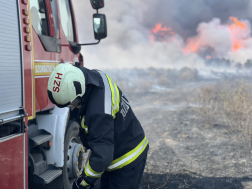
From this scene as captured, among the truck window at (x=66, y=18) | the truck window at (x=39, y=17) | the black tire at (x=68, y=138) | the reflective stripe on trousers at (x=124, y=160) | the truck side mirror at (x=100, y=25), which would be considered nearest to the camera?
the reflective stripe on trousers at (x=124, y=160)

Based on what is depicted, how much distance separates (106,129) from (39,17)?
1682mm

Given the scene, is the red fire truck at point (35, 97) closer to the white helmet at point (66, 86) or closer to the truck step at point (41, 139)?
the truck step at point (41, 139)

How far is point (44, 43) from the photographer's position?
2674mm

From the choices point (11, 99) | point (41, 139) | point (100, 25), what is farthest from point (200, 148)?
point (11, 99)

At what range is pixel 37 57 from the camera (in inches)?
98.2

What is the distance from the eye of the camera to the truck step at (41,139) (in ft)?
7.94

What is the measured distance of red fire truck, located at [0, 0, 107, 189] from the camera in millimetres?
1909

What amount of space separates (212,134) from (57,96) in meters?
4.87

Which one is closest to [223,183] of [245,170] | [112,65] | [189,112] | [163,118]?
[245,170]

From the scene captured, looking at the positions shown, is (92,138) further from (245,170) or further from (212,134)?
(212,134)

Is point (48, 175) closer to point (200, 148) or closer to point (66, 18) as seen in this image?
point (66, 18)

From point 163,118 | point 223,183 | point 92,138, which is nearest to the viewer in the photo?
point 92,138

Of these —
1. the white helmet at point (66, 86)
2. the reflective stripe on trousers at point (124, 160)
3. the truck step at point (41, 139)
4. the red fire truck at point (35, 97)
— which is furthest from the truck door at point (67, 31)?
the reflective stripe on trousers at point (124, 160)

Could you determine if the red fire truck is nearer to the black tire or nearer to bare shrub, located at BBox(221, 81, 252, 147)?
the black tire
